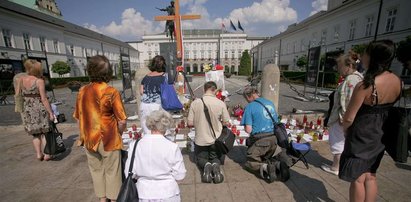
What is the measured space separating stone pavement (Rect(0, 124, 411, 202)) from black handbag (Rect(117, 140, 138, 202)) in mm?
1143

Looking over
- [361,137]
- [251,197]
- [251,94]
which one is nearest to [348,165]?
[361,137]

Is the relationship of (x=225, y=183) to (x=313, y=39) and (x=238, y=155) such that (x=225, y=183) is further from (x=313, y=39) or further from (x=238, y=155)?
(x=313, y=39)

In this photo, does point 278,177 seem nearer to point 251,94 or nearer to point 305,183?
point 305,183

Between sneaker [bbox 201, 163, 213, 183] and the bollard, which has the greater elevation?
the bollard

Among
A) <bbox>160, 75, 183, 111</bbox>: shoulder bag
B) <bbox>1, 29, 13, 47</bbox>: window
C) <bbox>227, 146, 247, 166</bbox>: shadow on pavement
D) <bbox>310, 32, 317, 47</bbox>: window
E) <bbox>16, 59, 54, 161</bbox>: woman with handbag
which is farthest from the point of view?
<bbox>310, 32, 317, 47</bbox>: window

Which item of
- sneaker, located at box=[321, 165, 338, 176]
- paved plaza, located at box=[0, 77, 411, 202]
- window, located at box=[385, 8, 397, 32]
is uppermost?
window, located at box=[385, 8, 397, 32]

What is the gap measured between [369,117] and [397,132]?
16.8 inches

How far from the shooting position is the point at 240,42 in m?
76.6

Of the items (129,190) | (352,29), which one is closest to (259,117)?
(129,190)

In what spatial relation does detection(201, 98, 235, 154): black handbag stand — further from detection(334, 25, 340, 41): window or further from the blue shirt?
detection(334, 25, 340, 41): window

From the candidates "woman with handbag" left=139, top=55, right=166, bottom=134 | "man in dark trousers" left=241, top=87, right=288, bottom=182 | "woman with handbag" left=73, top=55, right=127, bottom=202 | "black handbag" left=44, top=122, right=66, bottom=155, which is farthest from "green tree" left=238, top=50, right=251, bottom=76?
"woman with handbag" left=73, top=55, right=127, bottom=202

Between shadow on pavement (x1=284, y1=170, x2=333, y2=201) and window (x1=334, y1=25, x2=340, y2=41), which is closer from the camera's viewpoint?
shadow on pavement (x1=284, y1=170, x2=333, y2=201)

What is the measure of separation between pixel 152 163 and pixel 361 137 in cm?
208

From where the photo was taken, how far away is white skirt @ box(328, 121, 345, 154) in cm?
321
